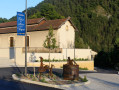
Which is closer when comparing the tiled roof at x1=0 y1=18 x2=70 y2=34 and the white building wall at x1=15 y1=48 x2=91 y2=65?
the white building wall at x1=15 y1=48 x2=91 y2=65

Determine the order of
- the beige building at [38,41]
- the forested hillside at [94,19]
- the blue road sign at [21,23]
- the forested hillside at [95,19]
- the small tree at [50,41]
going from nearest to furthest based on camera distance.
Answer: the blue road sign at [21,23] < the small tree at [50,41] < the beige building at [38,41] < the forested hillside at [94,19] < the forested hillside at [95,19]

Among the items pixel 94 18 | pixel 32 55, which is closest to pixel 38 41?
pixel 32 55

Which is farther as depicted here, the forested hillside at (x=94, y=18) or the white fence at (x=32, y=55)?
the forested hillside at (x=94, y=18)

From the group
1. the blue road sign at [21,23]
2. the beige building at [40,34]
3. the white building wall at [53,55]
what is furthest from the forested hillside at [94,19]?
the blue road sign at [21,23]

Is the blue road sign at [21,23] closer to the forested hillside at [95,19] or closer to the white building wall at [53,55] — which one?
the white building wall at [53,55]

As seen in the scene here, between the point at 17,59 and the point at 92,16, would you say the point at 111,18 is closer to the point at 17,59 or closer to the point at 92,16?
the point at 92,16

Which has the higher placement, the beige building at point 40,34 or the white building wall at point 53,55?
the beige building at point 40,34

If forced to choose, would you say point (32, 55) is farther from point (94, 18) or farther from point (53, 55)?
point (94, 18)

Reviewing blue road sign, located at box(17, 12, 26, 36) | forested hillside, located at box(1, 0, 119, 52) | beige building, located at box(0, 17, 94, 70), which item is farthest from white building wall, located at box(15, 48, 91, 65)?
forested hillside, located at box(1, 0, 119, 52)

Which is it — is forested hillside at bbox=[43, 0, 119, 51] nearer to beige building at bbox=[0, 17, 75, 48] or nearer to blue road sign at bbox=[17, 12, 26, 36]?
beige building at bbox=[0, 17, 75, 48]

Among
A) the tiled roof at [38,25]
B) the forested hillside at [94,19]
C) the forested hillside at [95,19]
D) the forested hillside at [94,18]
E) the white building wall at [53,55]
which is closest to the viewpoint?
the white building wall at [53,55]

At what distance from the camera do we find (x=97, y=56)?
51531 mm

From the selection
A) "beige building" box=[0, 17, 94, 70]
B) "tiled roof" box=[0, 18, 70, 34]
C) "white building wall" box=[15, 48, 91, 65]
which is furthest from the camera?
"tiled roof" box=[0, 18, 70, 34]

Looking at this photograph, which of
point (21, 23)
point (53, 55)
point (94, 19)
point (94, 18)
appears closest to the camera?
point (21, 23)
